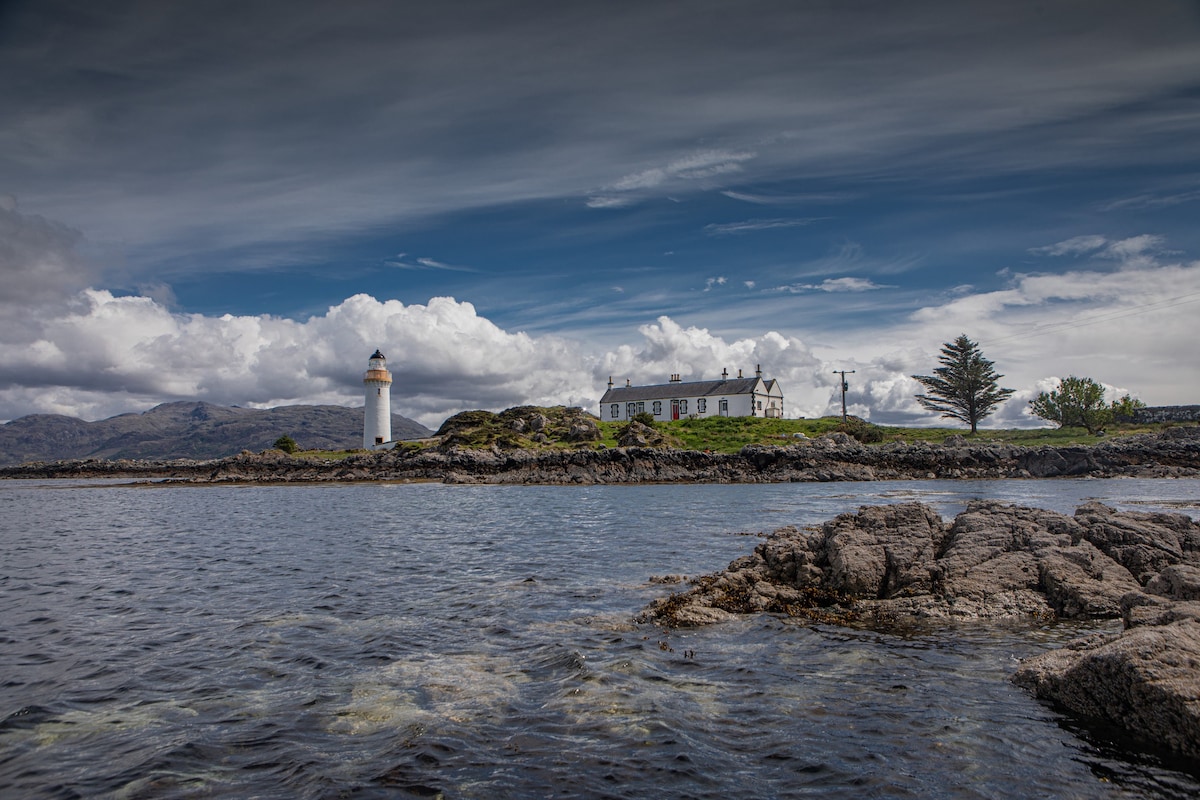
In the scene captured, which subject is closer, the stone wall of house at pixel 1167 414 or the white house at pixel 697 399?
the stone wall of house at pixel 1167 414

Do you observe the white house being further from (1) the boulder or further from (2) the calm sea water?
(1) the boulder

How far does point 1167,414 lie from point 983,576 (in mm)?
131431

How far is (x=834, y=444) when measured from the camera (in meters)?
85.0

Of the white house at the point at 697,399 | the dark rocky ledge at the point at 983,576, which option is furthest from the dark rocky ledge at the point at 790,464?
the dark rocky ledge at the point at 983,576

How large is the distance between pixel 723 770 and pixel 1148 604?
8.70m

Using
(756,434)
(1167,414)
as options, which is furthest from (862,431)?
(1167,414)

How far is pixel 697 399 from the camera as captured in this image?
433 ft

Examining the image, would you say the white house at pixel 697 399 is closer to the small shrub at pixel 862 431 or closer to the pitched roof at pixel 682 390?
the pitched roof at pixel 682 390

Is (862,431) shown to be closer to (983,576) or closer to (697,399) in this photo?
(697,399)

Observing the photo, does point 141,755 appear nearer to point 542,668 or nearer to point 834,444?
point 542,668

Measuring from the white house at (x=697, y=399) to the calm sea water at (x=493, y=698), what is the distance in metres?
109

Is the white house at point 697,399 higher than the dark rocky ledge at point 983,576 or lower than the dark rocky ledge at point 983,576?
higher

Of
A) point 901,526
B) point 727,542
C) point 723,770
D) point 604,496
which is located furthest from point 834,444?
point 723,770

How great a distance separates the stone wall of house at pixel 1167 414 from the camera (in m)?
109
